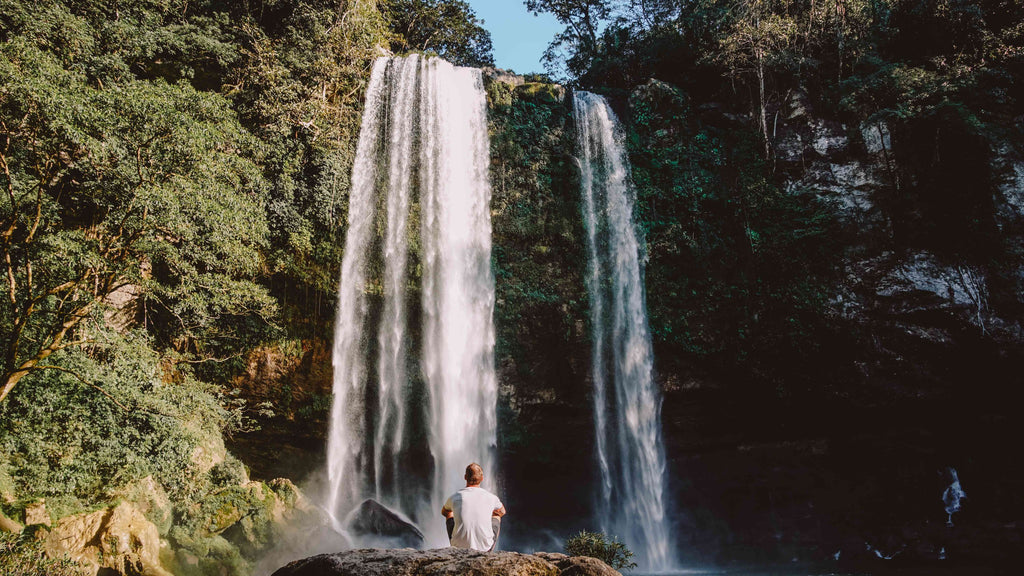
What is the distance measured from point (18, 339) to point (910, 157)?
64.3ft

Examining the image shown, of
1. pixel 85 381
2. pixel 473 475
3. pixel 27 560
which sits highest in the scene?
pixel 85 381

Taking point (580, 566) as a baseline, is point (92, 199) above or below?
above

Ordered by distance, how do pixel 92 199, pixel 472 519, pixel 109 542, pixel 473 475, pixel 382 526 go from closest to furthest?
pixel 472 519 < pixel 473 475 < pixel 109 542 < pixel 92 199 < pixel 382 526

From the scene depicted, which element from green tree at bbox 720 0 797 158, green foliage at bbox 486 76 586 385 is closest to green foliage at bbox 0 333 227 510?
green foliage at bbox 486 76 586 385

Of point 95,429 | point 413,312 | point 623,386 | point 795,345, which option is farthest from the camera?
point 623,386

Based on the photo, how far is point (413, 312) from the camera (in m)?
13.5

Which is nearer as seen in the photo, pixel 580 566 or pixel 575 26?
pixel 580 566

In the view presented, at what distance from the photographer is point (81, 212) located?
10461 millimetres

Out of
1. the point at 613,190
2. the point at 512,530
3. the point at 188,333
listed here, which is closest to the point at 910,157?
the point at 613,190

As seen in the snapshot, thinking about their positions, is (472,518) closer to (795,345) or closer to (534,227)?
(534,227)

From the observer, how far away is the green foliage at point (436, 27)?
21.3 meters

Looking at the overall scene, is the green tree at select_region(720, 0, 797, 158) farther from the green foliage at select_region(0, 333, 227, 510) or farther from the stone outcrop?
the stone outcrop

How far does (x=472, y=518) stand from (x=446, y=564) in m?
0.85

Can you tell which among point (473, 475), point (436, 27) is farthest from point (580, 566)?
point (436, 27)
